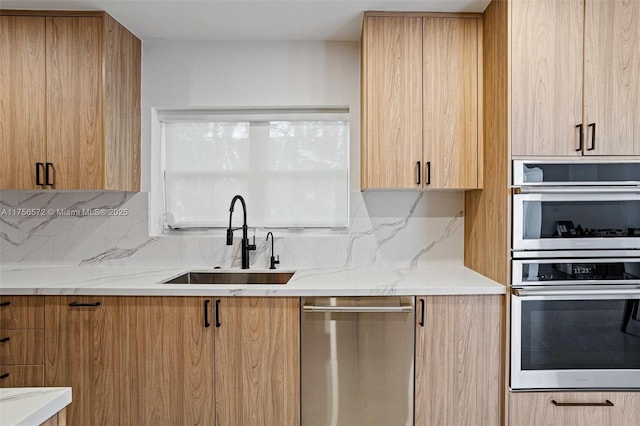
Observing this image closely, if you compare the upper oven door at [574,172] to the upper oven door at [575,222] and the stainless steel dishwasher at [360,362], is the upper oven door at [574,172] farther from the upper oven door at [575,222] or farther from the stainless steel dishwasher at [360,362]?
the stainless steel dishwasher at [360,362]

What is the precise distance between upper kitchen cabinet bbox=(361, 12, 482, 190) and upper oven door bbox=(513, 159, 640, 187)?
0.34 meters

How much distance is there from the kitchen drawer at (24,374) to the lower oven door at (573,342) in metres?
2.25

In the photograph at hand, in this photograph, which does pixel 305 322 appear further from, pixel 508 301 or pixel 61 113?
pixel 61 113

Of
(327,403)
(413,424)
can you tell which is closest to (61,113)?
(327,403)

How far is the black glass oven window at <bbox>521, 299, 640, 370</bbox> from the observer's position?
191 cm

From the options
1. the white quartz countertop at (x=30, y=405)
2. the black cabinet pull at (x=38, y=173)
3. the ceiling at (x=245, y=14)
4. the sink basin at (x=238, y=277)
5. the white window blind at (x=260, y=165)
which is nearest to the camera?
the white quartz countertop at (x=30, y=405)

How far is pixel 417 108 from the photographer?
2234mm

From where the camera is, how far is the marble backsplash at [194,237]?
259 cm

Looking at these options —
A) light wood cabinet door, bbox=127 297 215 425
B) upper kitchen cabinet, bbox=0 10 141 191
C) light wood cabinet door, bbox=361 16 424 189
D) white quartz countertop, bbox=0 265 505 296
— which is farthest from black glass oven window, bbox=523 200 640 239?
upper kitchen cabinet, bbox=0 10 141 191

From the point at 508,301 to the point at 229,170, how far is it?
5.85 ft

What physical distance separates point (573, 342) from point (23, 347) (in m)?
2.62

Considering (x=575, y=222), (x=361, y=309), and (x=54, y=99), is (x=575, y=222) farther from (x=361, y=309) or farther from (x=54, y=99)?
(x=54, y=99)

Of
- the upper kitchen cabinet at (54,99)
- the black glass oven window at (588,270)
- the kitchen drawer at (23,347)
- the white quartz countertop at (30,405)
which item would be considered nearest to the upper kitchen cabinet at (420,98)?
the black glass oven window at (588,270)

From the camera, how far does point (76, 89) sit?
87.7 inches
